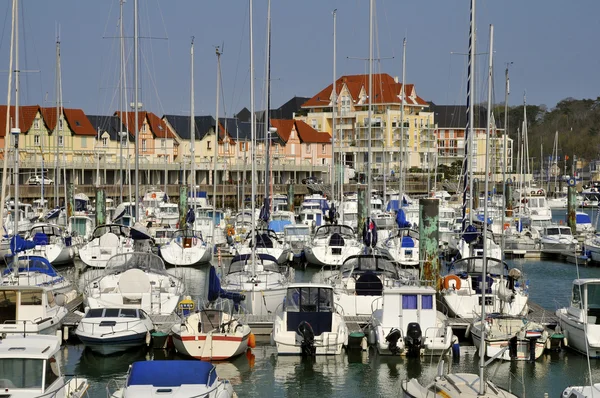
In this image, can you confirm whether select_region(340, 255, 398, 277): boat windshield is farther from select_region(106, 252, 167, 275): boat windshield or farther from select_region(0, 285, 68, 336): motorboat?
select_region(0, 285, 68, 336): motorboat

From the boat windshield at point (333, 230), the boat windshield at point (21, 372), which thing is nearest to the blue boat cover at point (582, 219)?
the boat windshield at point (333, 230)

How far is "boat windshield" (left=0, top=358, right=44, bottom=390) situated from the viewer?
17.7m

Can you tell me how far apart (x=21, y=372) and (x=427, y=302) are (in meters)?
11.6

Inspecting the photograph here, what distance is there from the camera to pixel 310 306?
2589cm

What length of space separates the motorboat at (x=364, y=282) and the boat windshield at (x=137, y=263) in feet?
20.0

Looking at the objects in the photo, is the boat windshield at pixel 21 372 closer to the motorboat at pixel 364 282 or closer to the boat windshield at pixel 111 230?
the motorboat at pixel 364 282

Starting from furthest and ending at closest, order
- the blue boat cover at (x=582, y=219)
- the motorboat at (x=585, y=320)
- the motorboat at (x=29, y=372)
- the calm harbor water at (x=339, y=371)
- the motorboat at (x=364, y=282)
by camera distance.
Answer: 1. the blue boat cover at (x=582, y=219)
2. the motorboat at (x=364, y=282)
3. the motorboat at (x=585, y=320)
4. the calm harbor water at (x=339, y=371)
5. the motorboat at (x=29, y=372)

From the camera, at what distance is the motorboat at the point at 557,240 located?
1982 inches

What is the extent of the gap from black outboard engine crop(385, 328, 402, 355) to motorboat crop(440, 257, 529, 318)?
3.71m

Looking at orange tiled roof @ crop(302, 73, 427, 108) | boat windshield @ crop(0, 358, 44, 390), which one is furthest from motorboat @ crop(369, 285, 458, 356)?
orange tiled roof @ crop(302, 73, 427, 108)

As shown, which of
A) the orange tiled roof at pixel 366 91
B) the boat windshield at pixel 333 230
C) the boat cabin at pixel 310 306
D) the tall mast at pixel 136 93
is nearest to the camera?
the boat cabin at pixel 310 306

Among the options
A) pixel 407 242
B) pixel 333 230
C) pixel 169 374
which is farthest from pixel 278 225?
pixel 169 374

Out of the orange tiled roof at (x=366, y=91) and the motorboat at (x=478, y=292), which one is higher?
the orange tiled roof at (x=366, y=91)

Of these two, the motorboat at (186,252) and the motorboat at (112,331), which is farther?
the motorboat at (186,252)
